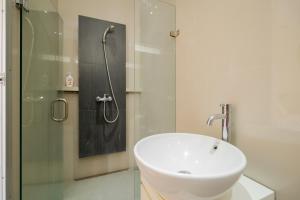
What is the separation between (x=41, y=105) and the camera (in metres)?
1.09

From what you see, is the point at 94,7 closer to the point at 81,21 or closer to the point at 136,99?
the point at 81,21

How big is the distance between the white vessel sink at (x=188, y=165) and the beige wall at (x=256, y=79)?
0.20m

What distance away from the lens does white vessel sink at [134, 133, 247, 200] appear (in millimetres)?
442

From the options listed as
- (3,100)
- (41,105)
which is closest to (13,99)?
(3,100)

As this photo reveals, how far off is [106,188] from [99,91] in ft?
3.24

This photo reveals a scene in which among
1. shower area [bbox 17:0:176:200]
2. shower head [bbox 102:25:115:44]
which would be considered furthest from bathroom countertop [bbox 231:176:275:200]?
shower head [bbox 102:25:115:44]

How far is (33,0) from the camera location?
920 millimetres

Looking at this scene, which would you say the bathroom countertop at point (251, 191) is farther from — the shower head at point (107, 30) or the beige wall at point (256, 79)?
the shower head at point (107, 30)

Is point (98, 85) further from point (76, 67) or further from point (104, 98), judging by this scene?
point (76, 67)

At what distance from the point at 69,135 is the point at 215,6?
1725 millimetres

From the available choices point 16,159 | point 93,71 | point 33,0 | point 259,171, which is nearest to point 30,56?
point 33,0

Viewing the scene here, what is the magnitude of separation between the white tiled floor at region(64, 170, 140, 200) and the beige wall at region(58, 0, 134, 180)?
0.09 metres

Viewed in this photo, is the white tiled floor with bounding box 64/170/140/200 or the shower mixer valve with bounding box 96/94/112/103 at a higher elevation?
the shower mixer valve with bounding box 96/94/112/103

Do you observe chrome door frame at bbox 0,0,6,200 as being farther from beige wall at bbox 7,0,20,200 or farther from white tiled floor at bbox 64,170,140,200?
white tiled floor at bbox 64,170,140,200
